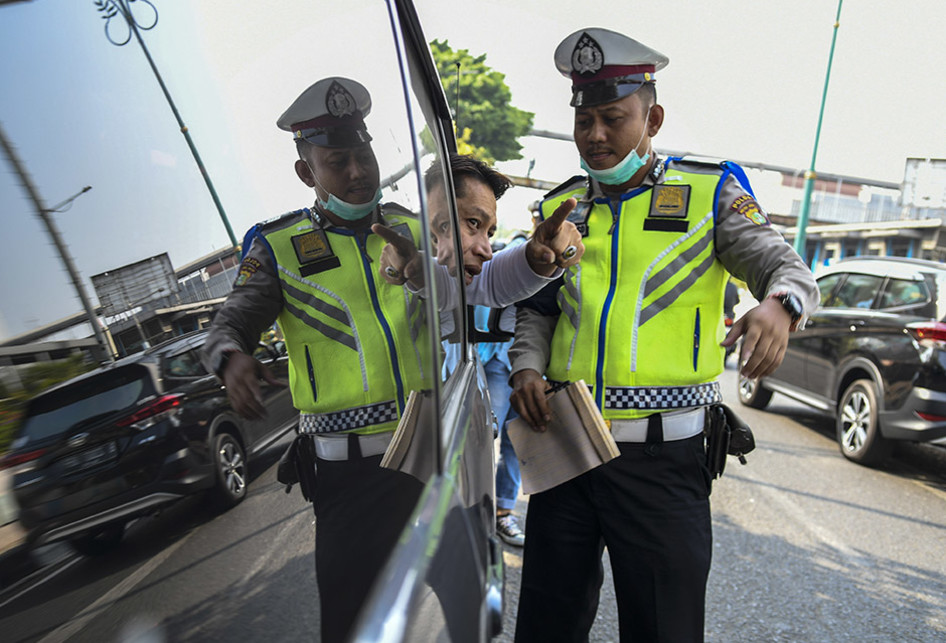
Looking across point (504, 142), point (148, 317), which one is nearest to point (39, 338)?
point (148, 317)

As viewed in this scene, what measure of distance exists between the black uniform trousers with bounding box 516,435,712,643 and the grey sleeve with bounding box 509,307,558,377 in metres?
0.31

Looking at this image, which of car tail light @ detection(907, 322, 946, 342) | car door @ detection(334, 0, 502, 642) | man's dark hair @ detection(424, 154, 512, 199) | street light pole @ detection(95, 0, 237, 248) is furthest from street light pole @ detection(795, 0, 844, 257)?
street light pole @ detection(95, 0, 237, 248)

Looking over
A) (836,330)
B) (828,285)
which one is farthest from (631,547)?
(828,285)

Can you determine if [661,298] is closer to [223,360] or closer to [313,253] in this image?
[313,253]

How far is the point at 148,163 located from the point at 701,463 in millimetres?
1386

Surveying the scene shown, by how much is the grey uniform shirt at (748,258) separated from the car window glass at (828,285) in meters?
4.35

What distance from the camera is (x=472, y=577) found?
0.90m

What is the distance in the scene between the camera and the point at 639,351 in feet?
4.95

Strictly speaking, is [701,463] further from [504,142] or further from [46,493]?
[504,142]

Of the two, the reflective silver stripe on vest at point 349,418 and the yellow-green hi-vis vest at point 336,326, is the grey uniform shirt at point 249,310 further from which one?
the reflective silver stripe on vest at point 349,418

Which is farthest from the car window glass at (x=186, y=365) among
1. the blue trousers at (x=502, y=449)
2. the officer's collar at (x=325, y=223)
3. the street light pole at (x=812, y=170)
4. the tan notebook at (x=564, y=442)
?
the street light pole at (x=812, y=170)

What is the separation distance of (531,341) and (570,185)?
482 mm

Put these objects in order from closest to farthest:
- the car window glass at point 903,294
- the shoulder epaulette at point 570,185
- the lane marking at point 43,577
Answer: the lane marking at point 43,577 < the shoulder epaulette at point 570,185 < the car window glass at point 903,294

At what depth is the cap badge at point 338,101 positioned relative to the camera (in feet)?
2.58
